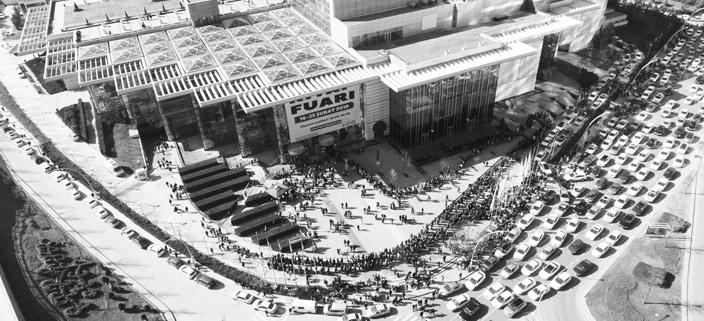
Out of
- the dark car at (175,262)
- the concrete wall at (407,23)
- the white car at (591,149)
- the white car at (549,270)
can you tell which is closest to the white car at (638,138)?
the white car at (591,149)

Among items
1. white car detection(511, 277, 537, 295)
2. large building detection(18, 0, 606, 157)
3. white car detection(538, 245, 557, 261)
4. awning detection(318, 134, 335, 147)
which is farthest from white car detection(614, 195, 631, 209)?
awning detection(318, 134, 335, 147)

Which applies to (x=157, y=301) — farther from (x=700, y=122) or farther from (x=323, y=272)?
(x=700, y=122)

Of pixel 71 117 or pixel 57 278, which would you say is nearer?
pixel 57 278

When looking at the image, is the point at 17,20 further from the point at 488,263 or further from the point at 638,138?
the point at 638,138

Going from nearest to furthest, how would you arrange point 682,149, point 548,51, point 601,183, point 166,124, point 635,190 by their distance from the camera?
point 635,190 < point 601,183 < point 682,149 < point 166,124 < point 548,51

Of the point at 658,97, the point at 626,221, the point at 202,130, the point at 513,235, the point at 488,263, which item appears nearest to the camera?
the point at 488,263

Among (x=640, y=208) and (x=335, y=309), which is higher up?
(x=640, y=208)

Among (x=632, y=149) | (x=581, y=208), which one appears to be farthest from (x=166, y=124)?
(x=632, y=149)
